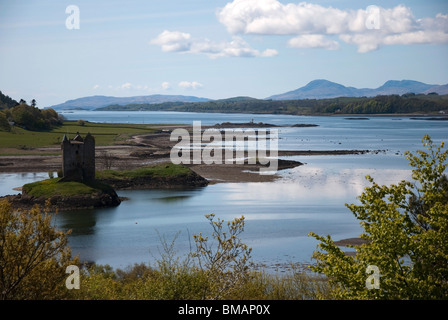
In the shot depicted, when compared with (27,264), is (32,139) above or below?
below

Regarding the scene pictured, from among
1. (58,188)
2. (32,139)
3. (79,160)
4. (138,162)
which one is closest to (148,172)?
(79,160)

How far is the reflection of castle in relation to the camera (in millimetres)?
56094

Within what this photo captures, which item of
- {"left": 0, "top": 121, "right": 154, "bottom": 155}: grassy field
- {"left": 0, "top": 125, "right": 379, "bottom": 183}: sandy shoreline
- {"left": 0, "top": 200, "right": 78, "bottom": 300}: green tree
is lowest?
{"left": 0, "top": 125, "right": 379, "bottom": 183}: sandy shoreline

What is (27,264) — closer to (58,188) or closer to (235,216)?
(235,216)

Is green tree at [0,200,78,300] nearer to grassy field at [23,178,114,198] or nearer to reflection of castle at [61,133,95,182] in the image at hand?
grassy field at [23,178,114,198]

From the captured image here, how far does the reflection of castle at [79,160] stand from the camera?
184ft

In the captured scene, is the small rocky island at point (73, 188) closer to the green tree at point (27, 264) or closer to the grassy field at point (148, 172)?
the grassy field at point (148, 172)

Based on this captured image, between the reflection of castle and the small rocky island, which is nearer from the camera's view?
the small rocky island

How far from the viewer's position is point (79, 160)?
57.1m

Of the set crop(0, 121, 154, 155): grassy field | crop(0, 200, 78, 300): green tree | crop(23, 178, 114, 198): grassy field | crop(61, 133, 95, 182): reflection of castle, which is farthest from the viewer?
crop(0, 121, 154, 155): grassy field

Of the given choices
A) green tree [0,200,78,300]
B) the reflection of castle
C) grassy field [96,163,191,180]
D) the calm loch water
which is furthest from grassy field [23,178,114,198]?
green tree [0,200,78,300]

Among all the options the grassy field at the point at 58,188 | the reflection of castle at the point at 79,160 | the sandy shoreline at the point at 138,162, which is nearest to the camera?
the grassy field at the point at 58,188

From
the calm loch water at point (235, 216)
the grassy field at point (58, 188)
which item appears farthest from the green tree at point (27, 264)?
the grassy field at point (58, 188)
